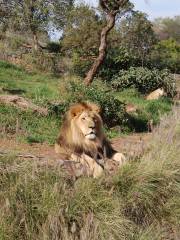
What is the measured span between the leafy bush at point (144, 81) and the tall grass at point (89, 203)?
11908mm

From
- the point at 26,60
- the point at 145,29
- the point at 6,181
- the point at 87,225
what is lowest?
the point at 87,225

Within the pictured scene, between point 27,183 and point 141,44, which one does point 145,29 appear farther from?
point 27,183

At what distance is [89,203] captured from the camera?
5.88 meters

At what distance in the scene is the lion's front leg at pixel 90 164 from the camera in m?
6.48

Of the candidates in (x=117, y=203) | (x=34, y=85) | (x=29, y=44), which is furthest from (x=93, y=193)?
(x=29, y=44)

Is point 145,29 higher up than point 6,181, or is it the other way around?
point 145,29

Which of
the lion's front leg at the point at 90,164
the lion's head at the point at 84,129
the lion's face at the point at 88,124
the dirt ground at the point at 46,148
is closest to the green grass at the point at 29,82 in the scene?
the dirt ground at the point at 46,148

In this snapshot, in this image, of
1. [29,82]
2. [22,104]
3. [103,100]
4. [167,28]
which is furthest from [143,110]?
[167,28]

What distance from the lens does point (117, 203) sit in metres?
5.96

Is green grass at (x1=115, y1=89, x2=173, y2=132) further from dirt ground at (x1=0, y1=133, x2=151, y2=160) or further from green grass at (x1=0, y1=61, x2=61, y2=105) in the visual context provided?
green grass at (x1=0, y1=61, x2=61, y2=105)

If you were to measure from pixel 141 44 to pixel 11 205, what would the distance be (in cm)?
2492

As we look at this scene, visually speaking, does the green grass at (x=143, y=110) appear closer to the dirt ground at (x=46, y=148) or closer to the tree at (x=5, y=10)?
the dirt ground at (x=46, y=148)

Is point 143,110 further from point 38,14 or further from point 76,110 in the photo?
point 38,14

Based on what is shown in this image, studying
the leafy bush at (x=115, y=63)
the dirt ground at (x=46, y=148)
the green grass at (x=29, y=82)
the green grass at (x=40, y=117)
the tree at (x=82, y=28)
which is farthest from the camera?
the tree at (x=82, y=28)
